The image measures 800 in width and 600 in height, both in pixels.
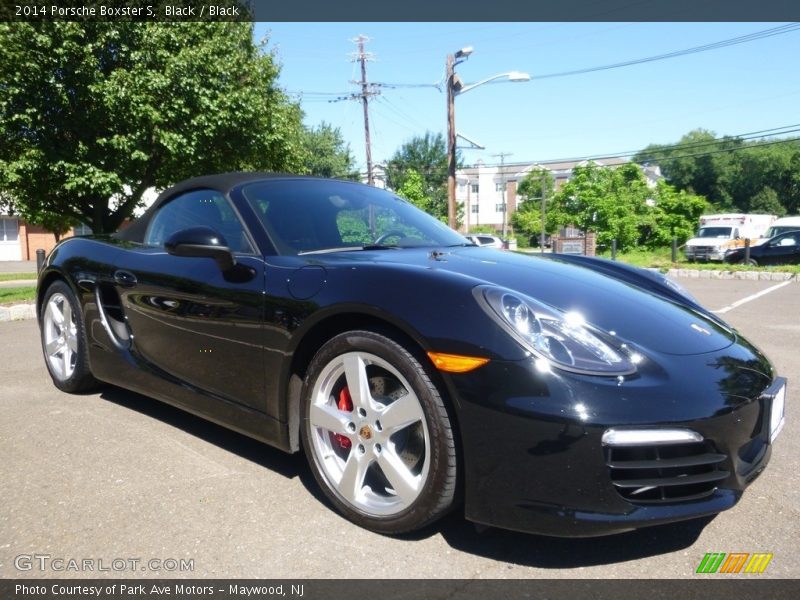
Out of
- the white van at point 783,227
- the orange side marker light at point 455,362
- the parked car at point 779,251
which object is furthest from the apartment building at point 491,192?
the orange side marker light at point 455,362

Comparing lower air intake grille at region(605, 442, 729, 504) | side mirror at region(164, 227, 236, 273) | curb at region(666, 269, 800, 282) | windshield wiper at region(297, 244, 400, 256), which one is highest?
side mirror at region(164, 227, 236, 273)

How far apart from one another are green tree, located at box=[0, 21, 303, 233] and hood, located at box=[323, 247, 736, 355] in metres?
11.2

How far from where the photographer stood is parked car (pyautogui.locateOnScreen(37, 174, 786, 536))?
186cm

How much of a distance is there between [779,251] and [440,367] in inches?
872

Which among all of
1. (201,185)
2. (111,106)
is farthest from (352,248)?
(111,106)

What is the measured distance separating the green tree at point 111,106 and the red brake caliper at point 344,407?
1148cm

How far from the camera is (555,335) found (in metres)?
2.03

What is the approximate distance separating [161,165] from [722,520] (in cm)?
1392

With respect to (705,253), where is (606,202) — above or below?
above

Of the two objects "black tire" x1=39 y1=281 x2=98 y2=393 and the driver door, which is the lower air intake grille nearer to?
the driver door

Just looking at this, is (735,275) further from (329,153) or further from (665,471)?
(329,153)

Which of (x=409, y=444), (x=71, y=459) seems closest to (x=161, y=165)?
(x=71, y=459)

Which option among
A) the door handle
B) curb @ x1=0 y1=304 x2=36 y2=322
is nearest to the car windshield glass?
the door handle

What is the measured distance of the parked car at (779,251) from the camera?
20156mm
